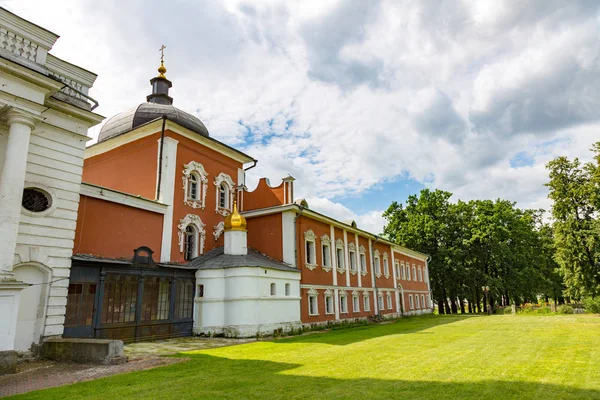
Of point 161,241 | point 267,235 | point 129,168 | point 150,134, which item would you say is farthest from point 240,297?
point 150,134

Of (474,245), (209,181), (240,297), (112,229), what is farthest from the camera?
(474,245)

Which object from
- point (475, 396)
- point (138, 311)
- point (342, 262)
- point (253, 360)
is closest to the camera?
point (475, 396)

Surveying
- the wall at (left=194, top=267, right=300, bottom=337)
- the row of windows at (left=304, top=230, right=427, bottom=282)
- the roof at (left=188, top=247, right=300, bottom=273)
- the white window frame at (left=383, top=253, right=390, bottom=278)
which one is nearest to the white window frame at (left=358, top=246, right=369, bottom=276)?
the row of windows at (left=304, top=230, right=427, bottom=282)

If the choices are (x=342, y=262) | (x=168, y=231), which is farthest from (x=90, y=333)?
(x=342, y=262)

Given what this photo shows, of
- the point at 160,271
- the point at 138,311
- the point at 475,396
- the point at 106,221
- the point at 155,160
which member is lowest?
the point at 475,396

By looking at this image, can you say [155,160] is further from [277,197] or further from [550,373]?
[550,373]

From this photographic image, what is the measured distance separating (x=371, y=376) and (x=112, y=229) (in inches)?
459

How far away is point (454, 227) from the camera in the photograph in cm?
4116

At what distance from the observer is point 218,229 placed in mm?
20938

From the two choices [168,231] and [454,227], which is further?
[454,227]

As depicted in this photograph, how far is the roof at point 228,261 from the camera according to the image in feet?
56.7

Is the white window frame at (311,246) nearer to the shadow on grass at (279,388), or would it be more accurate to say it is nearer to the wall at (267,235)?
the wall at (267,235)

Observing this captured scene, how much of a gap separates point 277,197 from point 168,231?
6.50 m

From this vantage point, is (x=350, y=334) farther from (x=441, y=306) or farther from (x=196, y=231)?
(x=441, y=306)
